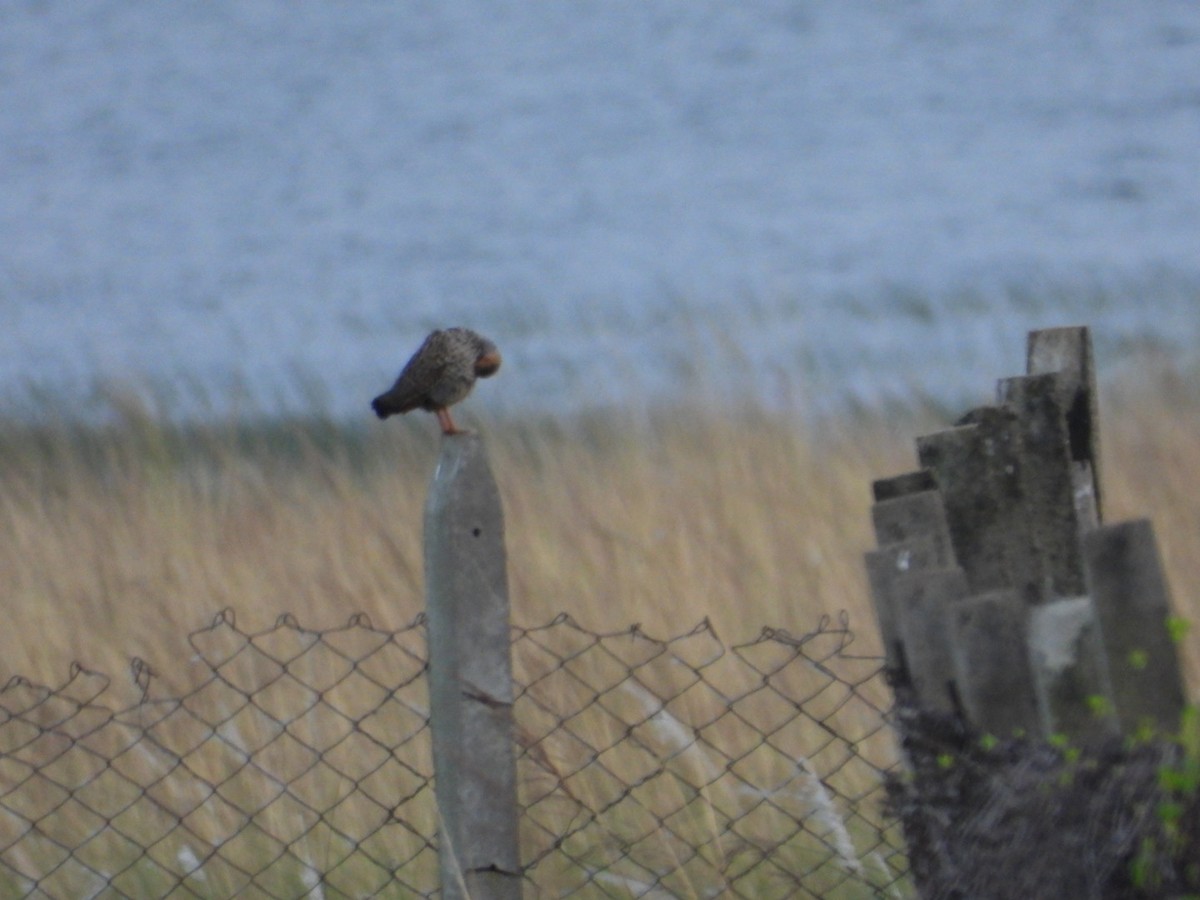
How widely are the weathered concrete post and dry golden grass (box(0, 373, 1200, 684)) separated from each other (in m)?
1.98

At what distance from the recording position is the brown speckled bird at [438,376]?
2.93 m

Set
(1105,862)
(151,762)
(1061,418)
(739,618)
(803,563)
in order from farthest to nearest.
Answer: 1. (803,563)
2. (739,618)
3. (151,762)
4. (1061,418)
5. (1105,862)

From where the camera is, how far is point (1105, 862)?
203 cm

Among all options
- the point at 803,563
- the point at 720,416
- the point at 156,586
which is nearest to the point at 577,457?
the point at 720,416

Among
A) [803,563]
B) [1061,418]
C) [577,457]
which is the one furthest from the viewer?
[577,457]

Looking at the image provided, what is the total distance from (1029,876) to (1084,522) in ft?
2.41

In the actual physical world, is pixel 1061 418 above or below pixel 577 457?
above

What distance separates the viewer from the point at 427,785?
3648mm

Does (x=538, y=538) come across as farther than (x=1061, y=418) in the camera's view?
Yes

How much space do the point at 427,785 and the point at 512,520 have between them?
1967mm

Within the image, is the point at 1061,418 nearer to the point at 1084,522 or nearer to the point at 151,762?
the point at 1084,522

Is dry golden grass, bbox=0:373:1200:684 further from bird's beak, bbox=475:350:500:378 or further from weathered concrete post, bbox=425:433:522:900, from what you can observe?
weathered concrete post, bbox=425:433:522:900

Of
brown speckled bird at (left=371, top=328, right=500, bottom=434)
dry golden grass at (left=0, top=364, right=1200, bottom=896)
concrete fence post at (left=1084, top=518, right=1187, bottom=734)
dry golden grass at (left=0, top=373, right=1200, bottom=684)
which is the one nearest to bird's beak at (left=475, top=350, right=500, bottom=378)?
brown speckled bird at (left=371, top=328, right=500, bottom=434)

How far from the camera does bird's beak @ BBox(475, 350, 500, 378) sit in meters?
3.03
